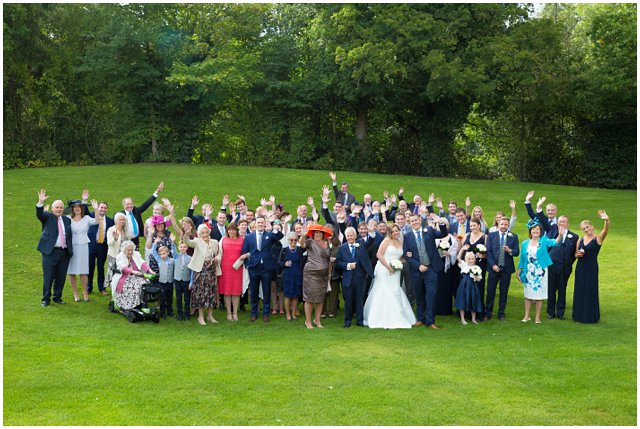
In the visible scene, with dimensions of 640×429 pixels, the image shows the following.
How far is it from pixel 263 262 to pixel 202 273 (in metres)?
1.11

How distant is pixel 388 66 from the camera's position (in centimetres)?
3362

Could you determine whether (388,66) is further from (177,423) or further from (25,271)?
(177,423)

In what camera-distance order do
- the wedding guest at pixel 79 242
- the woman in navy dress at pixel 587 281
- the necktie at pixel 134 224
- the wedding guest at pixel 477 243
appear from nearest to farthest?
the woman in navy dress at pixel 587 281 → the wedding guest at pixel 477 243 → the wedding guest at pixel 79 242 → the necktie at pixel 134 224

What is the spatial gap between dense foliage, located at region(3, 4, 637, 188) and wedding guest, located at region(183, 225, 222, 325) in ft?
74.3

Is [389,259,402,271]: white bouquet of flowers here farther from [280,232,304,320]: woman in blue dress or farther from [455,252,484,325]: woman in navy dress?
[280,232,304,320]: woman in blue dress

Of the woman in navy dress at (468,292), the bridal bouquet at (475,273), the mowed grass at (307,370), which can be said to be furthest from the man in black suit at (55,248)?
the bridal bouquet at (475,273)

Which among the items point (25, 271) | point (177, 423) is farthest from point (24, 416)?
point (25, 271)

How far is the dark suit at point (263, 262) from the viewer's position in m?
13.0

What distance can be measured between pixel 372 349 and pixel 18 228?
13.0 m

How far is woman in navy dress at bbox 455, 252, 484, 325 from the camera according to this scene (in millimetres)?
13047

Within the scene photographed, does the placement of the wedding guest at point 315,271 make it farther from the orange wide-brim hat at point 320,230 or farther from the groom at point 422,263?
the groom at point 422,263

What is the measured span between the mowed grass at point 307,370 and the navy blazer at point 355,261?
915 mm

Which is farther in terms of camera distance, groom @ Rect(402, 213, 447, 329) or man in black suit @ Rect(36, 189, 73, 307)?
man in black suit @ Rect(36, 189, 73, 307)

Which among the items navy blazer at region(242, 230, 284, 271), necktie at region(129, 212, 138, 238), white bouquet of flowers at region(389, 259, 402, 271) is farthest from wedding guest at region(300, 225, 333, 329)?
necktie at region(129, 212, 138, 238)
